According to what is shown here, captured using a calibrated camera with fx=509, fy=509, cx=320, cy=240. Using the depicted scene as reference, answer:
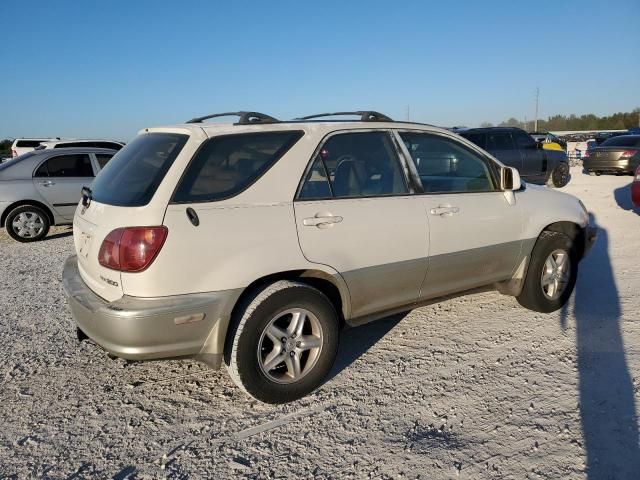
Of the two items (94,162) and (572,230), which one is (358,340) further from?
(94,162)

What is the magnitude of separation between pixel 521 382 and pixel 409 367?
74 centimetres

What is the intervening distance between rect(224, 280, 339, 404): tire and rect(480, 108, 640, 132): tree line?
6600 cm

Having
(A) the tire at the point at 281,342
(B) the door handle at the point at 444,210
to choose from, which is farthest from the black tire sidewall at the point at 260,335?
(B) the door handle at the point at 444,210

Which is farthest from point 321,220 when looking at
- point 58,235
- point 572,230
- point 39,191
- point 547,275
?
point 58,235

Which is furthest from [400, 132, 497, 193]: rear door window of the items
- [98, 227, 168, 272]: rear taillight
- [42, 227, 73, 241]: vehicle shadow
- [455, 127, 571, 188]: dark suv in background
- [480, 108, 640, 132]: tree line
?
[480, 108, 640, 132]: tree line

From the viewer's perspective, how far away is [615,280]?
214 inches

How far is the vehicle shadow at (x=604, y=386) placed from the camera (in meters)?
2.52

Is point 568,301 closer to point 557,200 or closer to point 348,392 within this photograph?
point 557,200

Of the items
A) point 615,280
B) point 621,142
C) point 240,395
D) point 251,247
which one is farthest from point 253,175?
point 621,142

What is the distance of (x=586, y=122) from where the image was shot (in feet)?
243

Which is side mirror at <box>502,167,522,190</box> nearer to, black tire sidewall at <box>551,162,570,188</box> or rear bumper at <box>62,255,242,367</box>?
rear bumper at <box>62,255,242,367</box>

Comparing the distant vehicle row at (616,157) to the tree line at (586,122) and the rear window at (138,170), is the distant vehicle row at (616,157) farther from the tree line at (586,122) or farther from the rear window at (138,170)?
the tree line at (586,122)

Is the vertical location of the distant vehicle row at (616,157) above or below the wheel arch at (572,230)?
above

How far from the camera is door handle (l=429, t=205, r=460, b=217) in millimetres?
3676
